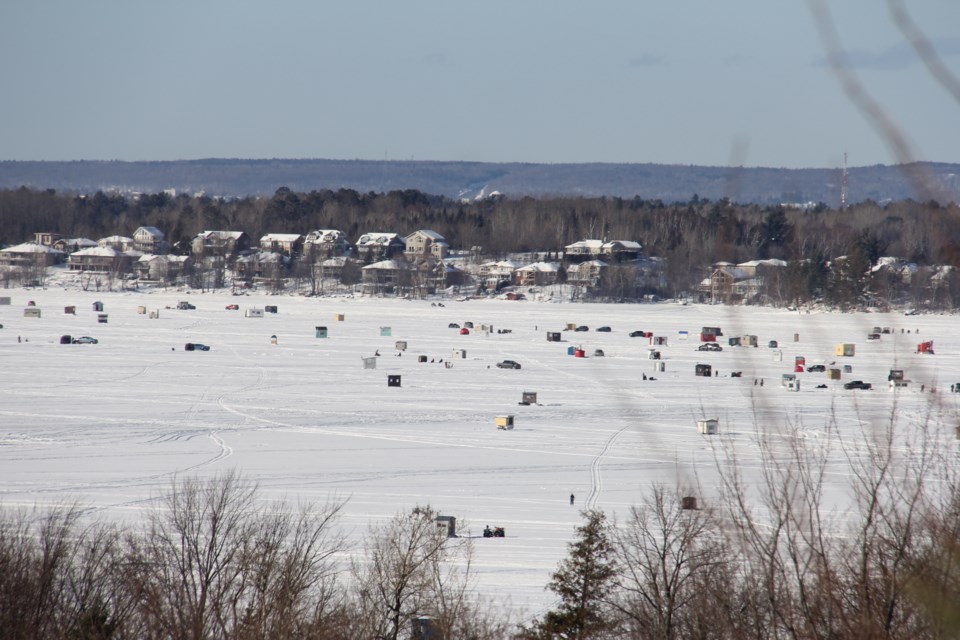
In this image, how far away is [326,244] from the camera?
8494cm

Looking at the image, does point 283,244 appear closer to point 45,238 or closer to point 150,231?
point 150,231

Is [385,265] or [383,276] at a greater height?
[385,265]

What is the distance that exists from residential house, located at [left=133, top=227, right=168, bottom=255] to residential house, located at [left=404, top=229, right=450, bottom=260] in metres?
20.3

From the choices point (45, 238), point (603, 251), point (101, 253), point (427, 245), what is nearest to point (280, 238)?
point (427, 245)

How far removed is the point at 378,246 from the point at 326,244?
4.47 meters

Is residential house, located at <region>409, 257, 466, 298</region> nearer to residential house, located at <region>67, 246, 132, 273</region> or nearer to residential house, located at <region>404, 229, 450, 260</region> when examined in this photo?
residential house, located at <region>404, 229, 450, 260</region>

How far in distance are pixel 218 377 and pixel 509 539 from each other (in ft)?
52.3

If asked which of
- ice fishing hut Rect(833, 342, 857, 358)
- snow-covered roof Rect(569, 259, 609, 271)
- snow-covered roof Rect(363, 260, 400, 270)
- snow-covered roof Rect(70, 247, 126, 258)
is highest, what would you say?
snow-covered roof Rect(569, 259, 609, 271)

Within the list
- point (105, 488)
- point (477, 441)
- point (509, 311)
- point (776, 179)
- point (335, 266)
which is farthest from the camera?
point (335, 266)

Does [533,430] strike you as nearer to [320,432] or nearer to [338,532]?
[320,432]

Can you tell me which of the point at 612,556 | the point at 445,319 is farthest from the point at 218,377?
the point at 445,319

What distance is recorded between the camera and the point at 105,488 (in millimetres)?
14773

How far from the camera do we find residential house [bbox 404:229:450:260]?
84562 millimetres

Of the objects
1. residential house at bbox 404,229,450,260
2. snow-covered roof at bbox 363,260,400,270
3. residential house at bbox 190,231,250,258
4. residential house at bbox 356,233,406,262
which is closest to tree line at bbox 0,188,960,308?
residential house at bbox 190,231,250,258
